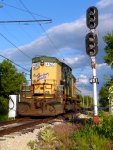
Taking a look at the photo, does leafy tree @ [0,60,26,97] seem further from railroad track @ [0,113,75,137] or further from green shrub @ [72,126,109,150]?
green shrub @ [72,126,109,150]

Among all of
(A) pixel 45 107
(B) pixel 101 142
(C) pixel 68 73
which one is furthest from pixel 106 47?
(C) pixel 68 73

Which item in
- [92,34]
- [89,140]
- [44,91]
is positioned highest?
[92,34]

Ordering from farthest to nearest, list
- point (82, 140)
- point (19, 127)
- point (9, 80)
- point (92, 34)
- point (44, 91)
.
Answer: point (9, 80) < point (44, 91) < point (19, 127) < point (92, 34) < point (82, 140)

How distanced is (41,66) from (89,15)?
47.0 ft

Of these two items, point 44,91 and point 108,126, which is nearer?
point 108,126

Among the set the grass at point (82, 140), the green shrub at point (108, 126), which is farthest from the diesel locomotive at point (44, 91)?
the green shrub at point (108, 126)

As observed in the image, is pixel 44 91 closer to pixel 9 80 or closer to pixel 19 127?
pixel 19 127

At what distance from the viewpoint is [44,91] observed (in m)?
26.7

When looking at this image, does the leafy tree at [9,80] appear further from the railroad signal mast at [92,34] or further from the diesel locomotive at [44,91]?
the railroad signal mast at [92,34]

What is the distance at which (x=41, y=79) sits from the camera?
1069 inches

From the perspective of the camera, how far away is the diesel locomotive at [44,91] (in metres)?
25.8

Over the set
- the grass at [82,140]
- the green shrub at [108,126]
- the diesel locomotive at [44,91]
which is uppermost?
the diesel locomotive at [44,91]

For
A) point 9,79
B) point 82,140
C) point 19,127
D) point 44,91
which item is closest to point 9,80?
point 9,79

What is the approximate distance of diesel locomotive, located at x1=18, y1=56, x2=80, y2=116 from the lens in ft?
84.6
